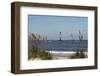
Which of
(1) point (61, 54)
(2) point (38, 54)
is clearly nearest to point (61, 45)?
(1) point (61, 54)

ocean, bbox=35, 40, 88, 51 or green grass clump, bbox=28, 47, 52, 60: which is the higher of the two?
ocean, bbox=35, 40, 88, 51

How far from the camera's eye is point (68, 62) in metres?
2.18

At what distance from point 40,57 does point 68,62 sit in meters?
0.27

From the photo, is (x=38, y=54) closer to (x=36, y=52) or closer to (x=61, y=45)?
(x=36, y=52)

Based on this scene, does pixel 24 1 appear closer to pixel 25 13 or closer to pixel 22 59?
pixel 25 13

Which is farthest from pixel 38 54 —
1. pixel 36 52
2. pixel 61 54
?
pixel 61 54

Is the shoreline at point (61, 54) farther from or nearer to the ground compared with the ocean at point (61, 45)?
nearer to the ground

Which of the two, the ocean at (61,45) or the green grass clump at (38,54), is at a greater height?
the ocean at (61,45)

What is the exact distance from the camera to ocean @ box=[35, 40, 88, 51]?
2.10 metres

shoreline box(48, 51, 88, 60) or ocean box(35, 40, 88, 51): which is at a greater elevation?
ocean box(35, 40, 88, 51)

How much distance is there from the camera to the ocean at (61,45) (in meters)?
2.10

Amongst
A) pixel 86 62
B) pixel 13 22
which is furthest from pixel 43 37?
pixel 86 62

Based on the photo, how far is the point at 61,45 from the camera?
2.16 metres

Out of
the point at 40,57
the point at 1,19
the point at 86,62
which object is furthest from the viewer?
the point at 86,62
